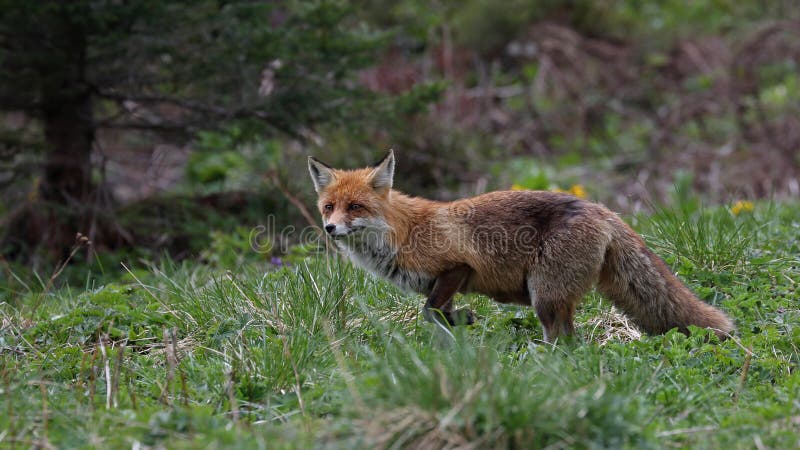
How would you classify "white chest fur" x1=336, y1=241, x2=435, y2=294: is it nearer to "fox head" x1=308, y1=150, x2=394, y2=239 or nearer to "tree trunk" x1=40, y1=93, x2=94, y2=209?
"fox head" x1=308, y1=150, x2=394, y2=239

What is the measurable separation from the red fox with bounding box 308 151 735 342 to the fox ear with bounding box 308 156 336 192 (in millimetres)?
11

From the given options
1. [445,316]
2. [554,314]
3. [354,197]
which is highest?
[354,197]

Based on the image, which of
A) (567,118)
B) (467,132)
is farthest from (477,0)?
(467,132)

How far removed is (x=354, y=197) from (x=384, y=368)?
2.26 m

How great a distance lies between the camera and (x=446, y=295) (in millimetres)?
5582

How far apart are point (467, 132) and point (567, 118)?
3377 mm

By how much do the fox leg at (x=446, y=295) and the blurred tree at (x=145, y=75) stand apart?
384 cm

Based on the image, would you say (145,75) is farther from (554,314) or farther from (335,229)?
(554,314)

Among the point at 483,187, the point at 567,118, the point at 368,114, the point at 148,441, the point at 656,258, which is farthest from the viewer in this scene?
the point at 567,118

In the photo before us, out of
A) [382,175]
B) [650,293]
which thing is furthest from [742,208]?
[382,175]

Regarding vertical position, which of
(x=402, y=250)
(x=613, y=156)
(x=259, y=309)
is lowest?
(x=613, y=156)

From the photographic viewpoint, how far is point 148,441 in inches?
153

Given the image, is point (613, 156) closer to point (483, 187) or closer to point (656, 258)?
point (483, 187)

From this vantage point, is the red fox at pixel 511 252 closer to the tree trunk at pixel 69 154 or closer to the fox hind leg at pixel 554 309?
the fox hind leg at pixel 554 309
